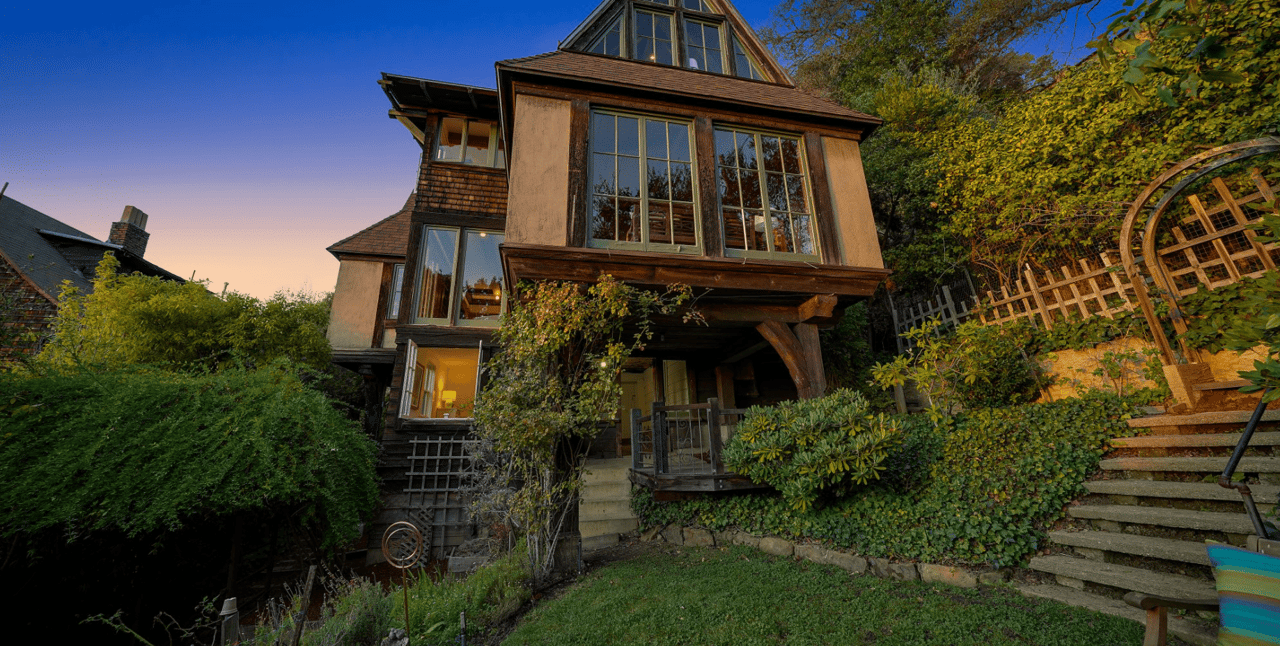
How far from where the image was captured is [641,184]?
6.29 m

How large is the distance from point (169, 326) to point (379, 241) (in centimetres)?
487

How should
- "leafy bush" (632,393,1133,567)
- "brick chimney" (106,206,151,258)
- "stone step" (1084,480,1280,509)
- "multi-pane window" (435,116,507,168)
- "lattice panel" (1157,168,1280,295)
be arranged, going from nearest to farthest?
"stone step" (1084,480,1280,509) → "leafy bush" (632,393,1133,567) → "lattice panel" (1157,168,1280,295) → "multi-pane window" (435,116,507,168) → "brick chimney" (106,206,151,258)

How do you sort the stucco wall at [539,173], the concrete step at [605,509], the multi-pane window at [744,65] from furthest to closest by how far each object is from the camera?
the multi-pane window at [744,65] → the concrete step at [605,509] → the stucco wall at [539,173]

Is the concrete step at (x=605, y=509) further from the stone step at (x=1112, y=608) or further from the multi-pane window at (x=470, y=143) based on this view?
the multi-pane window at (x=470, y=143)

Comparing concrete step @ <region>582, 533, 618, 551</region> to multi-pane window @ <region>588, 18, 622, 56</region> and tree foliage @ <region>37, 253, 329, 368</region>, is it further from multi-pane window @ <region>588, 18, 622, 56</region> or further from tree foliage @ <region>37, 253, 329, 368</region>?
multi-pane window @ <region>588, 18, 622, 56</region>

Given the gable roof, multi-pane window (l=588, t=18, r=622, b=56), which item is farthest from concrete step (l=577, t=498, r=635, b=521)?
the gable roof

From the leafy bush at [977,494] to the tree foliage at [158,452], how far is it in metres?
5.16

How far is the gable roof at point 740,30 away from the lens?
25.7 feet

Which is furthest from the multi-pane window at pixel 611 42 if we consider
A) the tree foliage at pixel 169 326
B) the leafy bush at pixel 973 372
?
the tree foliage at pixel 169 326

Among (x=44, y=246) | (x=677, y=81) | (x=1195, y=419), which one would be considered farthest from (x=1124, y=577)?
(x=44, y=246)

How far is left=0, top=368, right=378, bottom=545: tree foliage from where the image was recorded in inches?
157

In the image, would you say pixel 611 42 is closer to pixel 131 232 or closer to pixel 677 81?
pixel 677 81

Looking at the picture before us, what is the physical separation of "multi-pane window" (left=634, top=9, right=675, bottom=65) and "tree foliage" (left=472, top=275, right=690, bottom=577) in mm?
5105

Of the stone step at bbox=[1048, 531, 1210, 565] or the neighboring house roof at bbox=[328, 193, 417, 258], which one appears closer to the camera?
the stone step at bbox=[1048, 531, 1210, 565]
